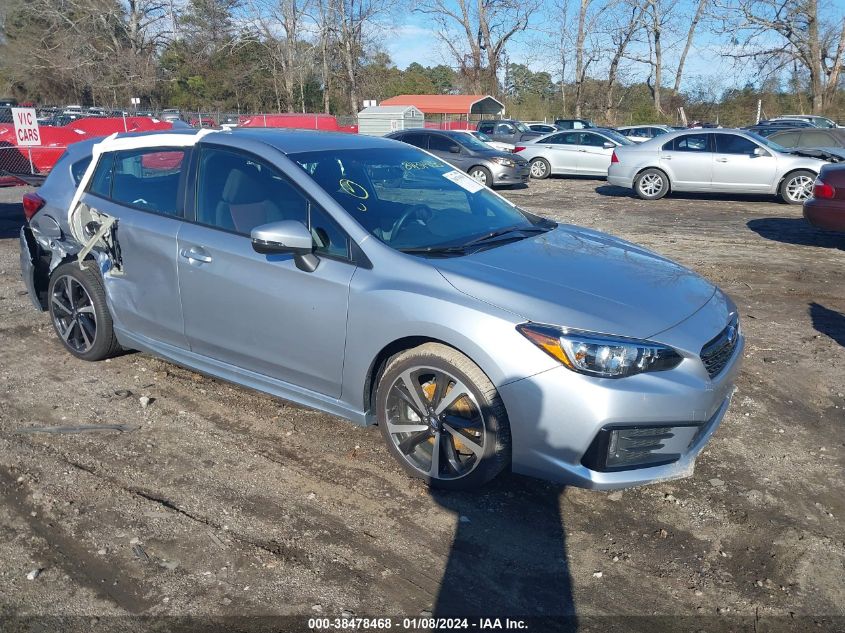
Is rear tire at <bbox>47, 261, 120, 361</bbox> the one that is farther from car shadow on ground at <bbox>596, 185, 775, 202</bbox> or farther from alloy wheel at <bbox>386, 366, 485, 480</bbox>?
car shadow on ground at <bbox>596, 185, 775, 202</bbox>

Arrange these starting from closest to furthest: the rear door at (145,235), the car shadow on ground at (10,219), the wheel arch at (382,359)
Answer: the wheel arch at (382,359) < the rear door at (145,235) < the car shadow on ground at (10,219)

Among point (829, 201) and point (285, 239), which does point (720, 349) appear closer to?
point (285, 239)

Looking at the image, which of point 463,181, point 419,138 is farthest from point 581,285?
point 419,138

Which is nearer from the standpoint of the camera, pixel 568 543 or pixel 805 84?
pixel 568 543

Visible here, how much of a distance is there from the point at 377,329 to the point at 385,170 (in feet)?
4.15

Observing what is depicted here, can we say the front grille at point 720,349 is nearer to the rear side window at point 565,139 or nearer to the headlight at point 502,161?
the headlight at point 502,161

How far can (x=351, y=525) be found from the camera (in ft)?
11.3

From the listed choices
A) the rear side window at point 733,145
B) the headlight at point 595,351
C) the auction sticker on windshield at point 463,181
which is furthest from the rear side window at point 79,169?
the rear side window at point 733,145

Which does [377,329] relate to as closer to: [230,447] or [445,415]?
[445,415]

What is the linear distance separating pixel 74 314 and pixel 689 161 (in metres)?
13.4

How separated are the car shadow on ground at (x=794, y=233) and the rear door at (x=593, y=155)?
7.60 meters

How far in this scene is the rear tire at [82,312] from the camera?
5102mm

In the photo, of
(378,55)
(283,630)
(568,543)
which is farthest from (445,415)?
(378,55)

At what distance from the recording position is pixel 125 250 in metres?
4.73
